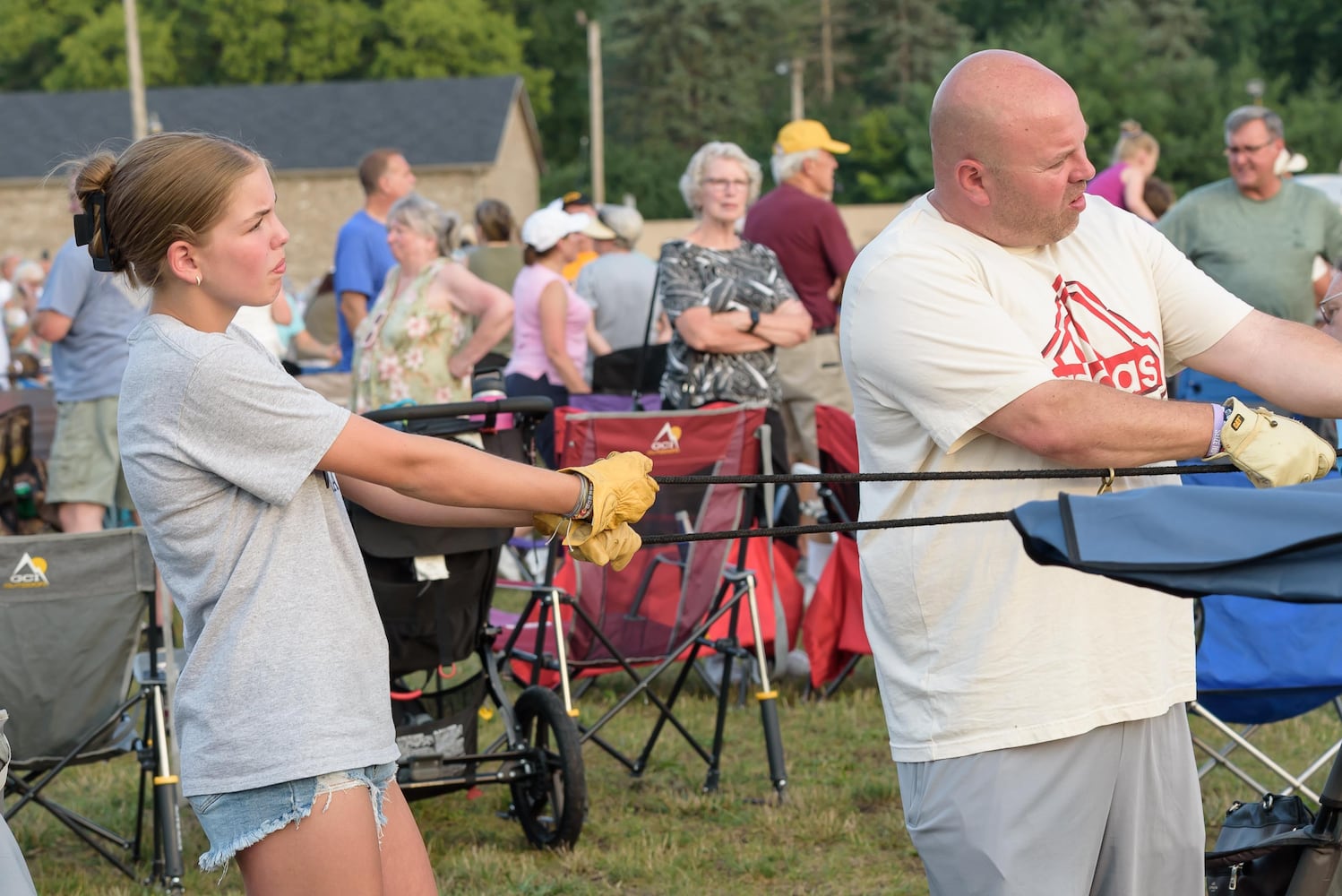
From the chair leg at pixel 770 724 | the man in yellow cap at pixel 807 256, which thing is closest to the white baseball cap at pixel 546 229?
the man in yellow cap at pixel 807 256

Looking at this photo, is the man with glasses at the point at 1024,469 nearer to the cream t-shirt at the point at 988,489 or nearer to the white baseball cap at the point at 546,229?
the cream t-shirt at the point at 988,489

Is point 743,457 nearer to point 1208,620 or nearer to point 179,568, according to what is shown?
point 1208,620

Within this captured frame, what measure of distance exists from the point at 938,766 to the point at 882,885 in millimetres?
1896

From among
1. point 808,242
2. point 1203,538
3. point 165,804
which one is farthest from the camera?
point 808,242

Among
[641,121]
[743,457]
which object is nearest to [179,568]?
[743,457]

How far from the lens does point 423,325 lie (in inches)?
263

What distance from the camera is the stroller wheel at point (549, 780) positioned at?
471 cm

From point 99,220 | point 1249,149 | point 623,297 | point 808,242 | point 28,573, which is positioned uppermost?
point 1249,149

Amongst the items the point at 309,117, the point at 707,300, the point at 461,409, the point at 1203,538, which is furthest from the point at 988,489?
the point at 309,117

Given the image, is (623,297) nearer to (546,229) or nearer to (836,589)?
(546,229)

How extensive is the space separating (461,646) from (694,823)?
0.96 m

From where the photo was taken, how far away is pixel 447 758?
15.7ft

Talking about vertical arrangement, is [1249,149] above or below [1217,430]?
above

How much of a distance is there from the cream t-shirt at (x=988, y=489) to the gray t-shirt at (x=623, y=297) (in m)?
6.45
